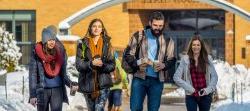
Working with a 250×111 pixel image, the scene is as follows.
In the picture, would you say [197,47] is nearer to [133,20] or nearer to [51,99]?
[51,99]

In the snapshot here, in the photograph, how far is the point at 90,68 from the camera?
930cm

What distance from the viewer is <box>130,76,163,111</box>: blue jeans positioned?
945cm

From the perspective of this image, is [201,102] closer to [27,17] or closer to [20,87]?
[20,87]

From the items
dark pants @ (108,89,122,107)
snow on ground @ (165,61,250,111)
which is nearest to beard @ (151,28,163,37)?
dark pants @ (108,89,122,107)

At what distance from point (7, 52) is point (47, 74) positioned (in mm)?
16876

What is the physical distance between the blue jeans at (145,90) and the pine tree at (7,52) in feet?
55.7

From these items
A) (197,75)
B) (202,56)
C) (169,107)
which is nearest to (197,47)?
(202,56)

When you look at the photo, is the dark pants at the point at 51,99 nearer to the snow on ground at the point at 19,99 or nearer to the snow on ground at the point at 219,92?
the snow on ground at the point at 219,92

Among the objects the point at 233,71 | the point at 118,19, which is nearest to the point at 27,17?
the point at 118,19

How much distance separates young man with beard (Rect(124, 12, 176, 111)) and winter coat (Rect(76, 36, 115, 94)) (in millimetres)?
266

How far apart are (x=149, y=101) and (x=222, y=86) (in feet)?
46.8

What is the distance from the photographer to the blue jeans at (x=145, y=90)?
31.0ft

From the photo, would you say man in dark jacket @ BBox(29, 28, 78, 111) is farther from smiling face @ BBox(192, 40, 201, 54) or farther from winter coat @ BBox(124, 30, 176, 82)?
smiling face @ BBox(192, 40, 201, 54)

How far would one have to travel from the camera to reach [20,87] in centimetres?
1908
